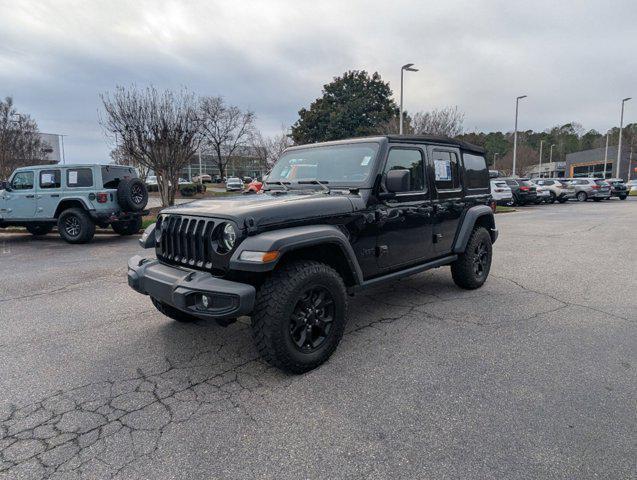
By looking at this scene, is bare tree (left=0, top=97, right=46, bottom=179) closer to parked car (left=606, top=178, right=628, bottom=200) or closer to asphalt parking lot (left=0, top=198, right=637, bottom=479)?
asphalt parking lot (left=0, top=198, right=637, bottom=479)

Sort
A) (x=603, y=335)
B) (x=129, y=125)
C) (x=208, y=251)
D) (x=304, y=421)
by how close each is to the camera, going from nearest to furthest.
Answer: (x=304, y=421), (x=208, y=251), (x=603, y=335), (x=129, y=125)

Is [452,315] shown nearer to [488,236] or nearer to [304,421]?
[488,236]

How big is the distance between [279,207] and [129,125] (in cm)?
1410

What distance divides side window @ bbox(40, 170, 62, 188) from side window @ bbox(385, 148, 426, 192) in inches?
371

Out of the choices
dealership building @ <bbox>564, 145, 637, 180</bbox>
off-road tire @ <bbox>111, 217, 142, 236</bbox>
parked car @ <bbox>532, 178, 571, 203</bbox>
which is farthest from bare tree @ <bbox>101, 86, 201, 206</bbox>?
dealership building @ <bbox>564, 145, 637, 180</bbox>

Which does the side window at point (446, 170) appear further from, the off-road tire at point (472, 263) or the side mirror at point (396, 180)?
the side mirror at point (396, 180)

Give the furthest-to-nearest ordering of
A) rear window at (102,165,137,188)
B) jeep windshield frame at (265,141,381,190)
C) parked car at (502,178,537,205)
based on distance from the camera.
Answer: parked car at (502,178,537,205)
rear window at (102,165,137,188)
jeep windshield frame at (265,141,381,190)

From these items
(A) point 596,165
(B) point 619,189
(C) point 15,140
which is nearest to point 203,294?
(C) point 15,140

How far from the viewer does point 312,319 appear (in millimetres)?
3252

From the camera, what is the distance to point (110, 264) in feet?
24.7

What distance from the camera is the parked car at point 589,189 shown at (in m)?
26.5

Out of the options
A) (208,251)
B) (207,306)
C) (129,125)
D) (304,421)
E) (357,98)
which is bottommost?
(304,421)

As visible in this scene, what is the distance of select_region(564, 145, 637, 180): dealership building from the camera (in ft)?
201

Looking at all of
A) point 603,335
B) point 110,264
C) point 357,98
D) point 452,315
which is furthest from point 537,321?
point 357,98
